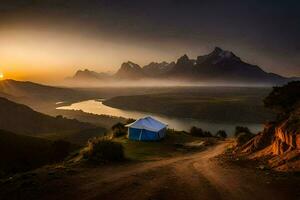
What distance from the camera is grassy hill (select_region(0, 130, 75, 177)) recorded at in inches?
2105

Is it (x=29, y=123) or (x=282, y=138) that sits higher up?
(x=282, y=138)

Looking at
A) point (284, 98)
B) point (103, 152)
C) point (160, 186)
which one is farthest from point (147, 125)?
point (160, 186)

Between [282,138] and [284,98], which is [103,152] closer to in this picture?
[282,138]

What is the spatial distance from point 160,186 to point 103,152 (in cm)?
785

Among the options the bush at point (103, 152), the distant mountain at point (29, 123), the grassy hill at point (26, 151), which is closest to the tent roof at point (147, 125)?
the grassy hill at point (26, 151)

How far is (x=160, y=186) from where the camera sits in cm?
1259

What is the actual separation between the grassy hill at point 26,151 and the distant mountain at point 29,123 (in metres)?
78.8

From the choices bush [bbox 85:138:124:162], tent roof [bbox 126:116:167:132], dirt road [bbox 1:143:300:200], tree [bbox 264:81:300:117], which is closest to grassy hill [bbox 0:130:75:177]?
tent roof [bbox 126:116:167:132]

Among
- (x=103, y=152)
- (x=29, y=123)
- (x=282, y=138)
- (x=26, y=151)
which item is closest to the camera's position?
(x=282, y=138)

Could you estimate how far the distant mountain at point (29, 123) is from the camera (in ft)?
515

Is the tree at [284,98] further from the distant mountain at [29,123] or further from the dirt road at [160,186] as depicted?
the distant mountain at [29,123]

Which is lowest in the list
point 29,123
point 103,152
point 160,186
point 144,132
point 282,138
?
point 29,123

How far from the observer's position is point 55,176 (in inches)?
547

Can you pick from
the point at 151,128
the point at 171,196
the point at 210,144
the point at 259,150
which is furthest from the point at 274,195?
the point at 151,128
